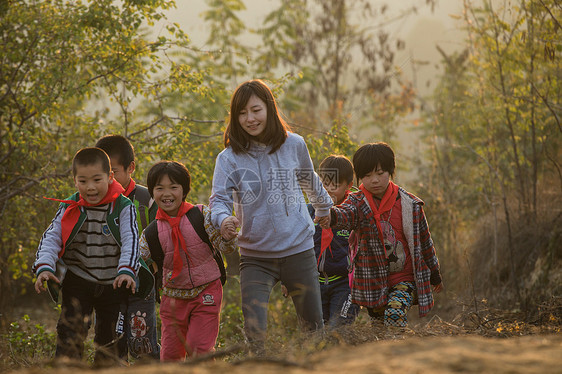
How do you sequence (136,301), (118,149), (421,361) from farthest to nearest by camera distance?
(118,149)
(136,301)
(421,361)

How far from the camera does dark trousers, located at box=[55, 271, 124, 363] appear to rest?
393 centimetres

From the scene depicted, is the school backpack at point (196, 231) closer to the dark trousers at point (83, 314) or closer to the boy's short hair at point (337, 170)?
the dark trousers at point (83, 314)

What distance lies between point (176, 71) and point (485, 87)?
182 inches

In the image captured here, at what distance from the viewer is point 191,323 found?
423 centimetres

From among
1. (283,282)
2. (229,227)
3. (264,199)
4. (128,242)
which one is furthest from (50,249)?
(283,282)

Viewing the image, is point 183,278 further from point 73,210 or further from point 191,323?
point 73,210

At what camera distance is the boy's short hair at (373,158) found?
4.56 meters

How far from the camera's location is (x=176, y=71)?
7.94m

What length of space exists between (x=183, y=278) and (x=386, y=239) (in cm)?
149

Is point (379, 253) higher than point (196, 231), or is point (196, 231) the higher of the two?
point (196, 231)

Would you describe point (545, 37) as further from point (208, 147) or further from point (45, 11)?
point (45, 11)

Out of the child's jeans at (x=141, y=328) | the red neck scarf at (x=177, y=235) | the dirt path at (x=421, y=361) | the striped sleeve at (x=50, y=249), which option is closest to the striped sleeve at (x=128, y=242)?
the red neck scarf at (x=177, y=235)

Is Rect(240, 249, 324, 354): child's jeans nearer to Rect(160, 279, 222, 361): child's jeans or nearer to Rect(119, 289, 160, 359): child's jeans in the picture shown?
Rect(160, 279, 222, 361): child's jeans

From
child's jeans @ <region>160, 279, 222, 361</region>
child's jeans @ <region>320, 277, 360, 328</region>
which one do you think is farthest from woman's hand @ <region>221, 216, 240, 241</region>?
child's jeans @ <region>320, 277, 360, 328</region>
